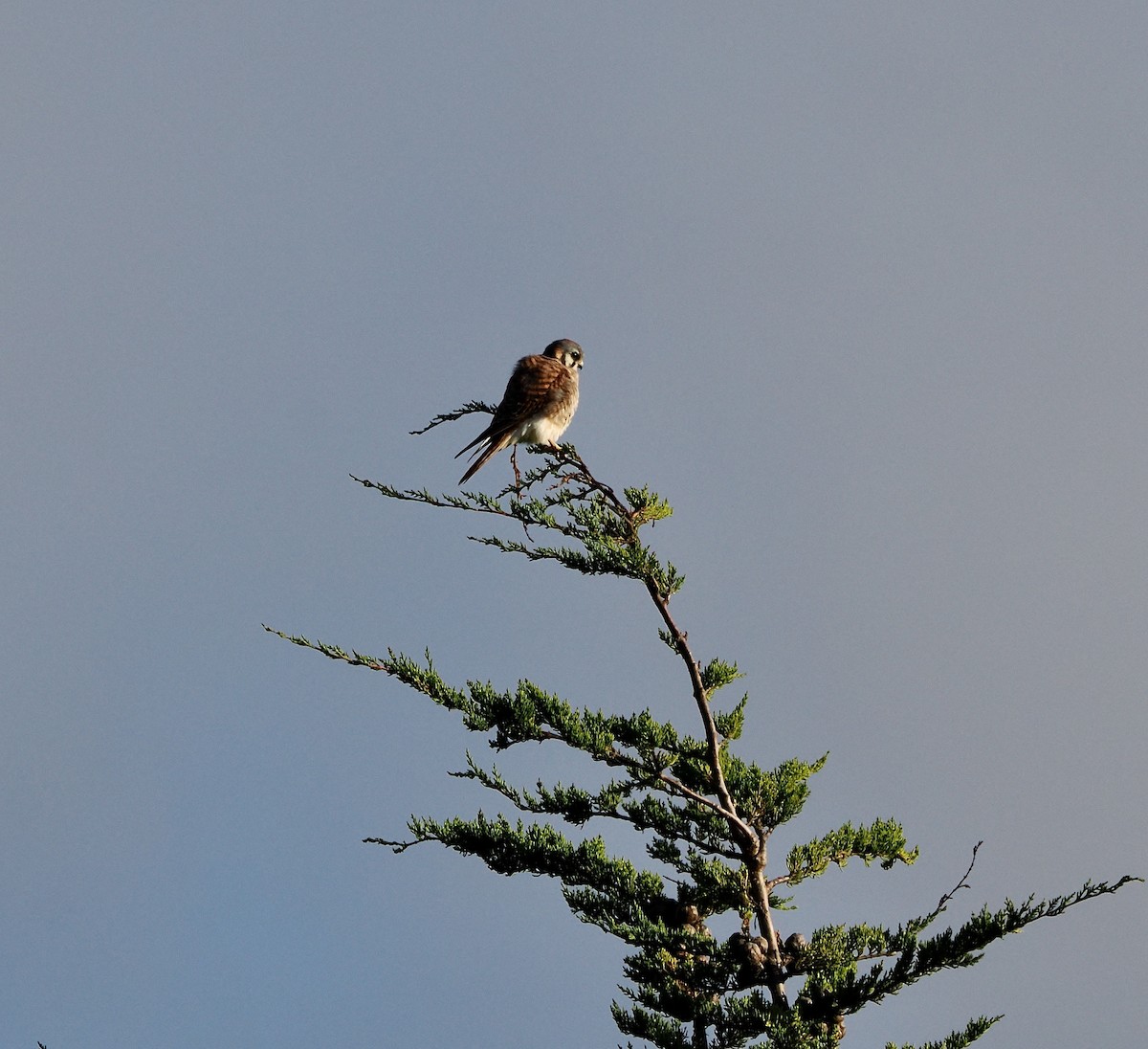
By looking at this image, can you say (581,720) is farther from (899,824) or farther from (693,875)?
(899,824)

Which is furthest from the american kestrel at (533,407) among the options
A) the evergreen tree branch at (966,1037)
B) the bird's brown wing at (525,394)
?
the evergreen tree branch at (966,1037)

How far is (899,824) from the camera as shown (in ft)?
24.7

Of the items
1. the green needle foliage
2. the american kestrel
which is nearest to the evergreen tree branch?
the green needle foliage

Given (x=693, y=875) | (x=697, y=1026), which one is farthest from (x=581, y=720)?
(x=697, y=1026)

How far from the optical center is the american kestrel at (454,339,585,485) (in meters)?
9.27

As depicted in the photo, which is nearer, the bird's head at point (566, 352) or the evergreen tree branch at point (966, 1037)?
the evergreen tree branch at point (966, 1037)

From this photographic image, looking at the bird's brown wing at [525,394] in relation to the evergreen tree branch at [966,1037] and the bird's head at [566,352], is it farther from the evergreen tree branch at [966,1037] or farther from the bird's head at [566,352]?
the evergreen tree branch at [966,1037]

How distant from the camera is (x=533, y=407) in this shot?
9.69 metres

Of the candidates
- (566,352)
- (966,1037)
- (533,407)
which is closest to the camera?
(966,1037)

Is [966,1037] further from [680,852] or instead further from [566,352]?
[566,352]

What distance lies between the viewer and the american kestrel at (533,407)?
9273mm

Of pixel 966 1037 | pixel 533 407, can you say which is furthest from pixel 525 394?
pixel 966 1037

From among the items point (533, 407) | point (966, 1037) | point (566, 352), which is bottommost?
point (966, 1037)

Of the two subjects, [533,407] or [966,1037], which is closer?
[966,1037]
